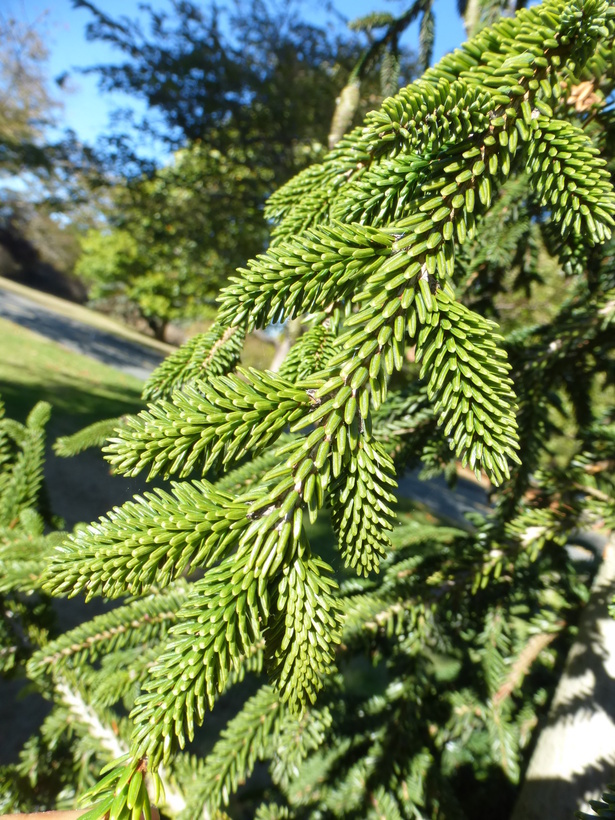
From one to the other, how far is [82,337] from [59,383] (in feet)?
26.3

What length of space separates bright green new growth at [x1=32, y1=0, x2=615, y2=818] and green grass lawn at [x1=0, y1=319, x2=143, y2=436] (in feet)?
18.7

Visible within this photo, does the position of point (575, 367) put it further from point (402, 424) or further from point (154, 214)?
point (154, 214)

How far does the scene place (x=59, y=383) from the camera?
10.1m

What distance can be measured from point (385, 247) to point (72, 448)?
1.32 meters

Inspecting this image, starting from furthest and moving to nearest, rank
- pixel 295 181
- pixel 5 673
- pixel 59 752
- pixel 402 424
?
pixel 59 752
pixel 5 673
pixel 402 424
pixel 295 181

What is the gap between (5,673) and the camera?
4.90 ft

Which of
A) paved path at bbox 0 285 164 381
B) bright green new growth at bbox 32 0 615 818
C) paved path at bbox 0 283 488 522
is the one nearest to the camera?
bright green new growth at bbox 32 0 615 818

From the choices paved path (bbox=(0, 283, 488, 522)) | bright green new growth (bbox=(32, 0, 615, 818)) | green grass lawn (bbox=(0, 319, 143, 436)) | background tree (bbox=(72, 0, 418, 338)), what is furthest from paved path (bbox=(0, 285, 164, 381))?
bright green new growth (bbox=(32, 0, 615, 818))

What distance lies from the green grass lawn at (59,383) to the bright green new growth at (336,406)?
571 centimetres

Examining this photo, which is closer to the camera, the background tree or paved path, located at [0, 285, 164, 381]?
the background tree

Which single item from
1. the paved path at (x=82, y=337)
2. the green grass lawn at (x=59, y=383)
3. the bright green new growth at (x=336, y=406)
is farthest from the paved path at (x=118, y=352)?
the bright green new growth at (x=336, y=406)

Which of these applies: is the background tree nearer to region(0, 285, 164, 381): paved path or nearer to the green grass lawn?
the green grass lawn

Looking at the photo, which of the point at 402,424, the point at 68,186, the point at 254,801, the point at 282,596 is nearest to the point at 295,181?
the point at 402,424

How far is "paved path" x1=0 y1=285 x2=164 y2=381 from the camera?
14.8 metres
